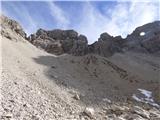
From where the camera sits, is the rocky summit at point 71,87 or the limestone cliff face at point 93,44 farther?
the limestone cliff face at point 93,44

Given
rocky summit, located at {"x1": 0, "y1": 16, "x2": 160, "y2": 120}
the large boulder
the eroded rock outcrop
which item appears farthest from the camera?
the eroded rock outcrop

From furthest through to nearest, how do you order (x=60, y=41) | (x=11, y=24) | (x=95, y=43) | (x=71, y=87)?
(x=60, y=41)
(x=95, y=43)
(x=11, y=24)
(x=71, y=87)

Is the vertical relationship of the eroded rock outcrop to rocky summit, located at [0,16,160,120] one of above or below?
above

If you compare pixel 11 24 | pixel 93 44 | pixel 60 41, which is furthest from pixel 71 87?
pixel 60 41

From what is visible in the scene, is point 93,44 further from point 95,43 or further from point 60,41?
point 60,41

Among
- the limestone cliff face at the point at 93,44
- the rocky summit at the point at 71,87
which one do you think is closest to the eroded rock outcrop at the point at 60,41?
the limestone cliff face at the point at 93,44

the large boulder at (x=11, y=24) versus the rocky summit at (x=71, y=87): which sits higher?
the large boulder at (x=11, y=24)

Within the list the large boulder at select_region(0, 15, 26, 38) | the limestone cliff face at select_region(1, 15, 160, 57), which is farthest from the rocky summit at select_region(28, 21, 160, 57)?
the large boulder at select_region(0, 15, 26, 38)

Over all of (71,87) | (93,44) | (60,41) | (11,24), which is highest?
(93,44)

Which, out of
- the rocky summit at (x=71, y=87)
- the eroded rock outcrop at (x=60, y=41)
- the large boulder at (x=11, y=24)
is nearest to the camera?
the rocky summit at (x=71, y=87)

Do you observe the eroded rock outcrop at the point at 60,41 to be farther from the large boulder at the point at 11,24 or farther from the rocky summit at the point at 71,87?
the large boulder at the point at 11,24

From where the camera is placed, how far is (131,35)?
66.6 metres

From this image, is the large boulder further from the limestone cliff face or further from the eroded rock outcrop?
the eroded rock outcrop

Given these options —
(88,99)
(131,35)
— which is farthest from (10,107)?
(131,35)
